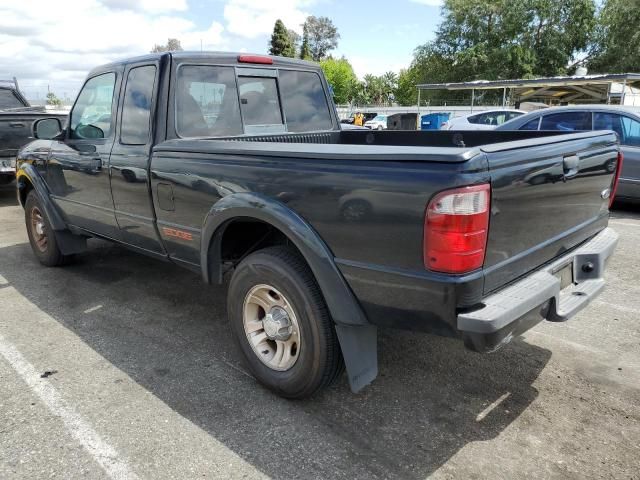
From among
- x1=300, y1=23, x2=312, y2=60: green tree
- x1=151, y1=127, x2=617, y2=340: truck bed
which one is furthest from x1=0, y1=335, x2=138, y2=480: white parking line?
x1=300, y1=23, x2=312, y2=60: green tree

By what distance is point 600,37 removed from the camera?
48562mm

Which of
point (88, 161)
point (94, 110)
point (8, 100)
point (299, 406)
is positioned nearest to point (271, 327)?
point (299, 406)

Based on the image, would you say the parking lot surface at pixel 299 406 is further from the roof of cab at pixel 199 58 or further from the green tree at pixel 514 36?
the green tree at pixel 514 36

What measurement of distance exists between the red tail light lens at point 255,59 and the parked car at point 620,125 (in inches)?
204

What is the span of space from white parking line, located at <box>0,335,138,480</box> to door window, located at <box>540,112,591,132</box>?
7390 mm

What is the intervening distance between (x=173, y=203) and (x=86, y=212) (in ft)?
4.88

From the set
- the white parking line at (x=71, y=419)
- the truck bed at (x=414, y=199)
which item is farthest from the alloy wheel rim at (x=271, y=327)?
the white parking line at (x=71, y=419)

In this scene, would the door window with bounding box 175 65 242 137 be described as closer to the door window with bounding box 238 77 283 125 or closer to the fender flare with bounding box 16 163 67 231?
the door window with bounding box 238 77 283 125

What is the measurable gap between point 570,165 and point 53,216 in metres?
4.40

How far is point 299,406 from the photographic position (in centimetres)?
290

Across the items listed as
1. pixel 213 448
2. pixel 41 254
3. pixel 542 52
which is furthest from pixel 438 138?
pixel 542 52

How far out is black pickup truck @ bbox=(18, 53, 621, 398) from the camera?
2156mm

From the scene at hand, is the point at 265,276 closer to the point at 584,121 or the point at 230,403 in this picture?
the point at 230,403

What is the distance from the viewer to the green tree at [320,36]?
9631cm
